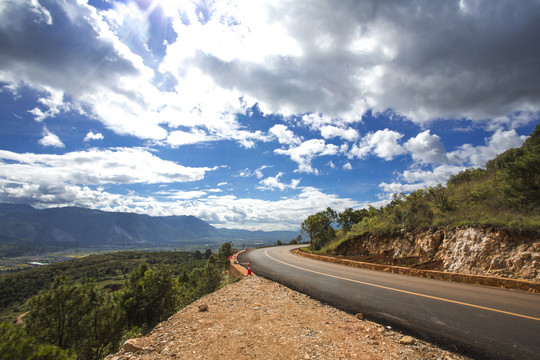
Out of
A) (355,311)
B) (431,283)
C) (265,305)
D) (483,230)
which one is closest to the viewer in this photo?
(355,311)

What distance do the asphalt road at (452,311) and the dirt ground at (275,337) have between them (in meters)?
0.49

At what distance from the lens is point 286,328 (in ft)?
18.2

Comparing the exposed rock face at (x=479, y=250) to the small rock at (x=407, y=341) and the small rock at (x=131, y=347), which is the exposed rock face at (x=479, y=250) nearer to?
the small rock at (x=407, y=341)

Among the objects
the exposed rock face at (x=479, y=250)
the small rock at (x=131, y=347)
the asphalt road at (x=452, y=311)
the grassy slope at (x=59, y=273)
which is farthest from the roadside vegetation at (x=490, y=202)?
the grassy slope at (x=59, y=273)

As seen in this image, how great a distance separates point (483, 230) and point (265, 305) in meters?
10.2

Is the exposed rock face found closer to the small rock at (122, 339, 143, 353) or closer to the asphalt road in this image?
the asphalt road

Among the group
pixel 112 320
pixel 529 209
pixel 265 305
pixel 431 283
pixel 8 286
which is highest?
pixel 529 209

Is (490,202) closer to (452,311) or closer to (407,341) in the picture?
(452,311)

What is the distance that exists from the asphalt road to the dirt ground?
0.49 m

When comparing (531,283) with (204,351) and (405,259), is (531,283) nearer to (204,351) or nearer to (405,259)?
(405,259)

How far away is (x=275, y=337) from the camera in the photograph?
5.12 metres

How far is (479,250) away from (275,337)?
34.1ft

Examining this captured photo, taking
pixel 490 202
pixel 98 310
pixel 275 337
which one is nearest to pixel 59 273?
pixel 98 310

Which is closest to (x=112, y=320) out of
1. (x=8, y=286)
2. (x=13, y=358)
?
(x=13, y=358)
